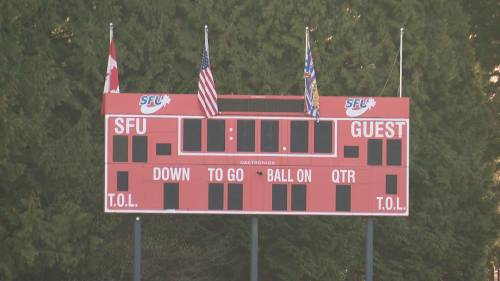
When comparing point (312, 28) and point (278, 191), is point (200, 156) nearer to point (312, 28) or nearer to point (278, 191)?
point (278, 191)

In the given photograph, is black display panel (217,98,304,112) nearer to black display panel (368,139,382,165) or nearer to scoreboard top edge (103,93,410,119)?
scoreboard top edge (103,93,410,119)

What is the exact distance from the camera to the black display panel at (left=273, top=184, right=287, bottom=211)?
59.3 ft

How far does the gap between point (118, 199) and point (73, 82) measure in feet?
14.1

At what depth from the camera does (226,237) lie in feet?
74.1

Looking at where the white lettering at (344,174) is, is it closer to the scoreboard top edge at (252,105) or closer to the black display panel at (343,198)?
the black display panel at (343,198)

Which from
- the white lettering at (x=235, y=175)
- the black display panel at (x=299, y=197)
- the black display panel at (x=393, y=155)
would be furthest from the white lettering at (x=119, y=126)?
the black display panel at (x=393, y=155)

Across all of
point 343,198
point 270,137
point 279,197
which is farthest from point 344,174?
point 270,137

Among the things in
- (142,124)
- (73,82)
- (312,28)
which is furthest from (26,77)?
(312,28)

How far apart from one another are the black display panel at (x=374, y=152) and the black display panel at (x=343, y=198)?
1.87ft

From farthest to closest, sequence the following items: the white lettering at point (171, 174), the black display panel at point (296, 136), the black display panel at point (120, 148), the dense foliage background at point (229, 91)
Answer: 1. the dense foliage background at point (229, 91)
2. the black display panel at point (296, 136)
3. the white lettering at point (171, 174)
4. the black display panel at point (120, 148)

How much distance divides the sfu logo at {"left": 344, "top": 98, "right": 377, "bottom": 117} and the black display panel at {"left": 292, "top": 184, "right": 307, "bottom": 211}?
1.40 meters

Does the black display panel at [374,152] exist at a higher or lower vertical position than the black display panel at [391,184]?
higher

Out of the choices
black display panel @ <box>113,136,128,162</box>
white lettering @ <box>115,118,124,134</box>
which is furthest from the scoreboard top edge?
black display panel @ <box>113,136,128,162</box>

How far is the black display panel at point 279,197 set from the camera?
18078mm
